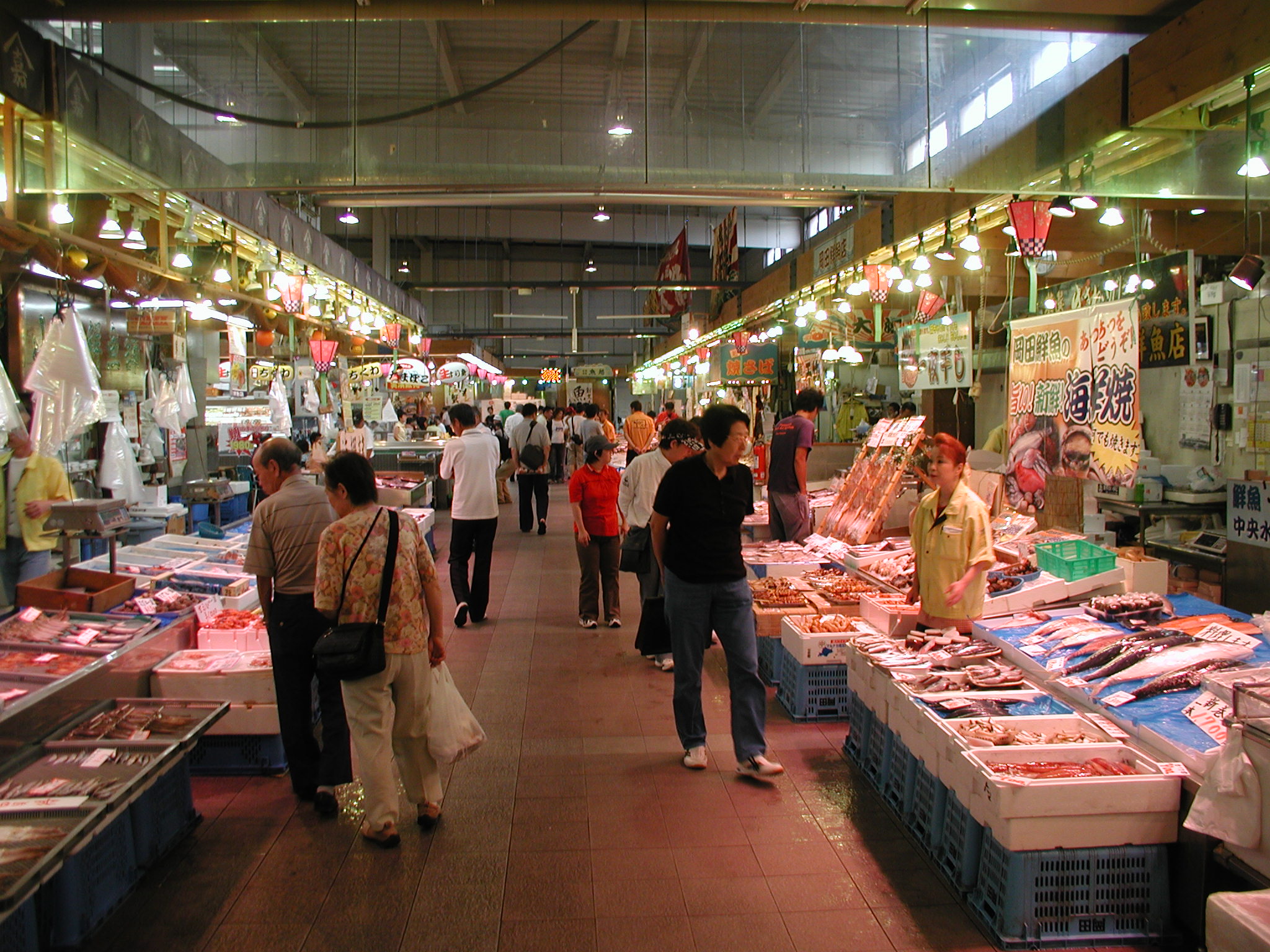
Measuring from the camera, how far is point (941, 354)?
7.89 meters

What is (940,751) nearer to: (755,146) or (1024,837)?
(1024,837)

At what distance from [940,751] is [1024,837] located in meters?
0.55

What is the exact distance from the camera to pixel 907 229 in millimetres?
7488

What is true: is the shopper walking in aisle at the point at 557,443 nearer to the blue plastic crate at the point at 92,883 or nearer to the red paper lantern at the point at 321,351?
the red paper lantern at the point at 321,351

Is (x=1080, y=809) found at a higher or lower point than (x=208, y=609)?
lower

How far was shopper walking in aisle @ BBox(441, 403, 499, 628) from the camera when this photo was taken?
7.57m

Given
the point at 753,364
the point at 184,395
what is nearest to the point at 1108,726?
the point at 184,395

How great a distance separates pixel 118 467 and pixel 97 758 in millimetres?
4760

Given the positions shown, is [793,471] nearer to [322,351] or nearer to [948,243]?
[948,243]

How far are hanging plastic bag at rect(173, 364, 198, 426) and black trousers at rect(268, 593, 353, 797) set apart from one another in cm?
524

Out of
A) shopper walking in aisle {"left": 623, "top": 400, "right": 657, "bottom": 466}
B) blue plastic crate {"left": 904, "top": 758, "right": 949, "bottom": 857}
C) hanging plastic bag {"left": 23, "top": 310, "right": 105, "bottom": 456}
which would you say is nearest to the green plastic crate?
blue plastic crate {"left": 904, "top": 758, "right": 949, "bottom": 857}

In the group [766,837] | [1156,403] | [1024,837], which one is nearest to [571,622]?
[766,837]

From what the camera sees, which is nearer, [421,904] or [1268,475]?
[421,904]

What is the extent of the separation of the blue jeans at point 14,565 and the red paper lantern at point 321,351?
5910mm
